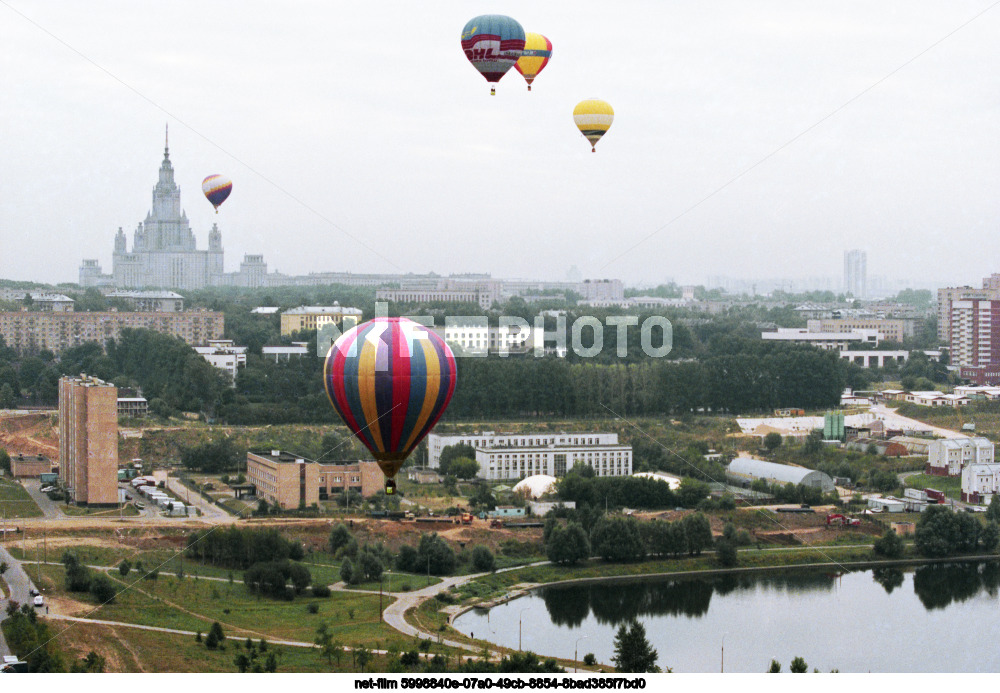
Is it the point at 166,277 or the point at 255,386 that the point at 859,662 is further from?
the point at 166,277

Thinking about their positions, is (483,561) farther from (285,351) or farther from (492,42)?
(285,351)

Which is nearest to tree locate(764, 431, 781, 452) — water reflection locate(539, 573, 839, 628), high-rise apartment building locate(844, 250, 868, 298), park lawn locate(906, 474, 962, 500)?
park lawn locate(906, 474, 962, 500)

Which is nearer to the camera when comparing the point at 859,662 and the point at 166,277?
the point at 859,662

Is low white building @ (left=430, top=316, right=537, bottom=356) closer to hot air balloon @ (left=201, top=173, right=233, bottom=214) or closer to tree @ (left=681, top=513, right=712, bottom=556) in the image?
hot air balloon @ (left=201, top=173, right=233, bottom=214)

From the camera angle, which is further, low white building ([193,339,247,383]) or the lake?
low white building ([193,339,247,383])

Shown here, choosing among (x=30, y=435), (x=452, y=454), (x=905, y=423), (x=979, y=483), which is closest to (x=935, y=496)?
(x=979, y=483)
